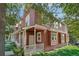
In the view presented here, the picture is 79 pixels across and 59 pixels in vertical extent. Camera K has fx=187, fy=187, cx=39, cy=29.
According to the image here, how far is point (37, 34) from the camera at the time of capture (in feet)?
6.54

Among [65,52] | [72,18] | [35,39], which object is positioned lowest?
[65,52]

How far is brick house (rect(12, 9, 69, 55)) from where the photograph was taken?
6.53 ft

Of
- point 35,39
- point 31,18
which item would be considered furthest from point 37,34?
point 31,18


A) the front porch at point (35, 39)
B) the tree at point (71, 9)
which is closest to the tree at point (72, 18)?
the tree at point (71, 9)

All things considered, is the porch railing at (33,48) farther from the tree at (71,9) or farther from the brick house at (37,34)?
the tree at (71,9)

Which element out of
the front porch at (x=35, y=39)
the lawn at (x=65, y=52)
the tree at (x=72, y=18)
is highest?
the tree at (x=72, y=18)

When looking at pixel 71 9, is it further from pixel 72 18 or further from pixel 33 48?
pixel 33 48

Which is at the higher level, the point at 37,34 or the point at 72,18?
the point at 72,18

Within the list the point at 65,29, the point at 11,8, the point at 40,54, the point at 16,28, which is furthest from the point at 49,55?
the point at 11,8

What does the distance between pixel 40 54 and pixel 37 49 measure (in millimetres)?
62

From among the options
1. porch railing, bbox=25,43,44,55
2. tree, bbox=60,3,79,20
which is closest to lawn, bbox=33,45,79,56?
porch railing, bbox=25,43,44,55

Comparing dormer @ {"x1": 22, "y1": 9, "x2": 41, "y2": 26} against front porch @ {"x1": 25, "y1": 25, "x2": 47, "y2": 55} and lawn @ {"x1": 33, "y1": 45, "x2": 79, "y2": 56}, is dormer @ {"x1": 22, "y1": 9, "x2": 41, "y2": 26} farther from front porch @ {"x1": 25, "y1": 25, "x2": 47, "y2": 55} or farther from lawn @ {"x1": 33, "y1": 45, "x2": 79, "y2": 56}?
lawn @ {"x1": 33, "y1": 45, "x2": 79, "y2": 56}

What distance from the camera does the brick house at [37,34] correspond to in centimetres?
199

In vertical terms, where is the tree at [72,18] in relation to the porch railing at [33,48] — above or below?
above
